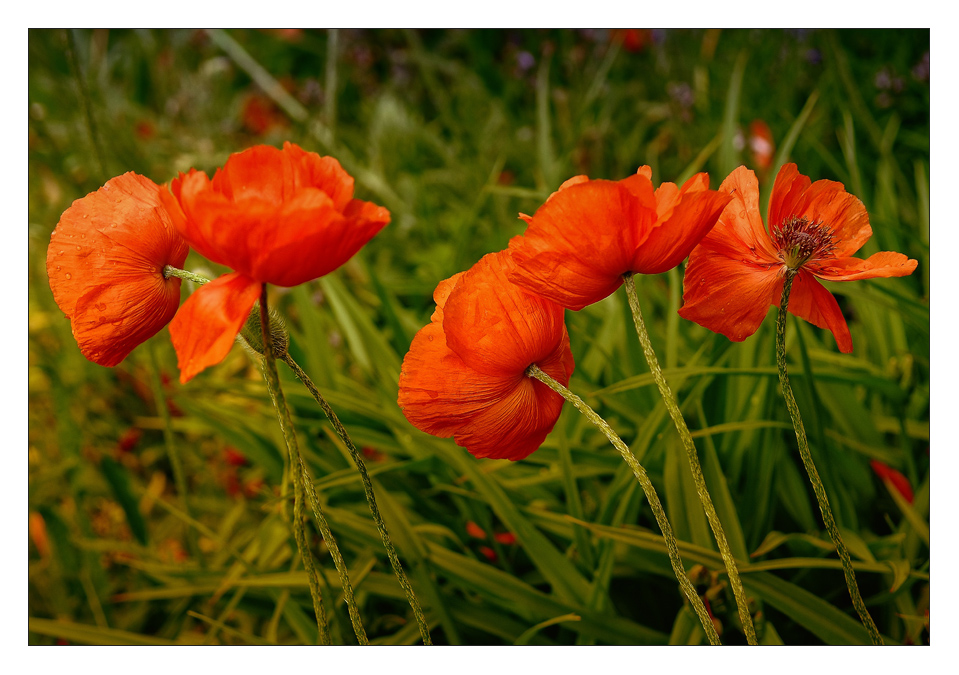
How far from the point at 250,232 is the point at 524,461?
89 centimetres

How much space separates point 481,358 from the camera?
1.60 ft

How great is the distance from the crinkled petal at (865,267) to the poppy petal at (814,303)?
1cm

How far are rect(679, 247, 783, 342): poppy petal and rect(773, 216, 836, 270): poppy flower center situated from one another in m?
0.02

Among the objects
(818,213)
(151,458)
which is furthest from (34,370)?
(818,213)

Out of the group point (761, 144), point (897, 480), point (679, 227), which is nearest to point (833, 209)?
point (679, 227)

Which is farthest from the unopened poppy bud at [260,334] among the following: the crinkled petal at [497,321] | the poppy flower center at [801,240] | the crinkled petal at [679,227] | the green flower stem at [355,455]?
the poppy flower center at [801,240]

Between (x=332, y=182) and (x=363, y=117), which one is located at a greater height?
(x=363, y=117)

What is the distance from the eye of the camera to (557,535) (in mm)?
1118

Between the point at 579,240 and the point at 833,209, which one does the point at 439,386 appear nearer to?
the point at 579,240

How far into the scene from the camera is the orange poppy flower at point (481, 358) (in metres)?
0.48

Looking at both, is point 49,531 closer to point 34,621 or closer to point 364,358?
point 34,621

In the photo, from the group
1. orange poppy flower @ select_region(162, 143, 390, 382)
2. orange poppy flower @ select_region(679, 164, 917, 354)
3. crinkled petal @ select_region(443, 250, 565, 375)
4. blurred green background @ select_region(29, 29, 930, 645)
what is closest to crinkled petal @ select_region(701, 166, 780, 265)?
orange poppy flower @ select_region(679, 164, 917, 354)

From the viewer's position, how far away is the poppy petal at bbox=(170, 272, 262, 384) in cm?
43

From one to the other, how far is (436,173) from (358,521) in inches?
71.2
